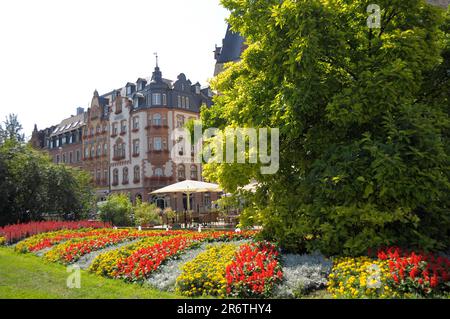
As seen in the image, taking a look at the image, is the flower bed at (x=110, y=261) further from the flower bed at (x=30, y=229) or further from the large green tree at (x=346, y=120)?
the flower bed at (x=30, y=229)

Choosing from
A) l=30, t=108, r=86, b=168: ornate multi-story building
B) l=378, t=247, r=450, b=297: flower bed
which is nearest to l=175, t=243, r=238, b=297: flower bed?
l=378, t=247, r=450, b=297: flower bed

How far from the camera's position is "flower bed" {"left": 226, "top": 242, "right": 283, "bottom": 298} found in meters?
6.99

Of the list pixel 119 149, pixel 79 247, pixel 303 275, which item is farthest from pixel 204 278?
pixel 119 149

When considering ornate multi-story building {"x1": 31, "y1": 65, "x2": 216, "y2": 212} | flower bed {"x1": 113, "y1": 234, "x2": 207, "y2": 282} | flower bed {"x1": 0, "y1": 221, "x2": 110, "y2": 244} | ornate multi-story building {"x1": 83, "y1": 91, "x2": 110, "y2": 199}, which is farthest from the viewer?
ornate multi-story building {"x1": 83, "y1": 91, "x2": 110, "y2": 199}

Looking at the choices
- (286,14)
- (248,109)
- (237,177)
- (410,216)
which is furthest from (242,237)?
(286,14)

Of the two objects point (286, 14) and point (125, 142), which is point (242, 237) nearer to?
point (286, 14)

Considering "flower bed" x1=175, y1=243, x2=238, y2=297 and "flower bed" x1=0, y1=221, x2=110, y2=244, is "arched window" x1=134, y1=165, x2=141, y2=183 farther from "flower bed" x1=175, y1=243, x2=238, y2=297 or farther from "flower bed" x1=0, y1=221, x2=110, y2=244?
"flower bed" x1=175, y1=243, x2=238, y2=297

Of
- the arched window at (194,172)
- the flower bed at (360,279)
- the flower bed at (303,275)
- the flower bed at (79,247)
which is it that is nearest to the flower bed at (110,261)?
the flower bed at (79,247)

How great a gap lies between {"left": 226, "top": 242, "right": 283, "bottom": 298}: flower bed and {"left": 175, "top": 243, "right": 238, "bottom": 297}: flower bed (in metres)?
0.16

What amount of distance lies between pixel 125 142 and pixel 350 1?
43.1 meters

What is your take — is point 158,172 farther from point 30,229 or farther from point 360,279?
point 360,279

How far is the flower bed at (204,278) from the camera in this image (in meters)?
7.36

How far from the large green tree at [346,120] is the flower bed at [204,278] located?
157 centimetres
